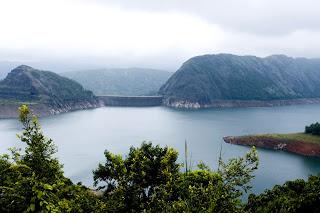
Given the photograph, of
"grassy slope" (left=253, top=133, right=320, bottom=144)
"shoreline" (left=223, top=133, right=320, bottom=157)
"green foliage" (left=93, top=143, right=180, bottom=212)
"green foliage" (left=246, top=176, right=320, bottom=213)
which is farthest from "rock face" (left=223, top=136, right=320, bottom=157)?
"green foliage" (left=93, top=143, right=180, bottom=212)

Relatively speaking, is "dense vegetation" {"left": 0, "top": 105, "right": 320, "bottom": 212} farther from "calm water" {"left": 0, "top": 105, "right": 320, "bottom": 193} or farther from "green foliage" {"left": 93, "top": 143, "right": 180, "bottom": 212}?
"calm water" {"left": 0, "top": 105, "right": 320, "bottom": 193}

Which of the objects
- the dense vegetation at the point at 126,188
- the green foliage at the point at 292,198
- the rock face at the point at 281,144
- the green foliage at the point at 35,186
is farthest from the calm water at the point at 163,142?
the green foliage at the point at 35,186

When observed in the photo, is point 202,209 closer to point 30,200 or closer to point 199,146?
point 30,200

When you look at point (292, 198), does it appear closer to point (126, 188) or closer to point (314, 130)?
point (126, 188)

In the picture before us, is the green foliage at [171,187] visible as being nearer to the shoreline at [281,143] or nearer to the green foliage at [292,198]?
the green foliage at [292,198]

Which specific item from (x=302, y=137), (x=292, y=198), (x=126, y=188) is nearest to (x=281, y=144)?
(x=302, y=137)

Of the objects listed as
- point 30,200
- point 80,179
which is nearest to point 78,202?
point 30,200
